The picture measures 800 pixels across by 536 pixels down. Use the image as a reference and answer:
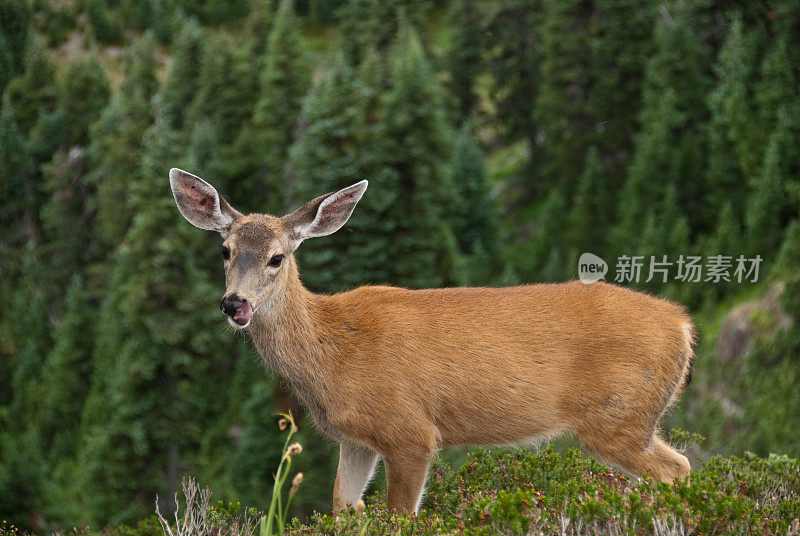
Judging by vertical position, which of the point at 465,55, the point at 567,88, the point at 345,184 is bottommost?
the point at 567,88

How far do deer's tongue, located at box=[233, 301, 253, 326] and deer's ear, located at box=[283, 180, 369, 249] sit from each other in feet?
3.01

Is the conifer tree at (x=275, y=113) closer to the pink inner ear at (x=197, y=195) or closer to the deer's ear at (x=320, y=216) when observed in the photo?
the pink inner ear at (x=197, y=195)

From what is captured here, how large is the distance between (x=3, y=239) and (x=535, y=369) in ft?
229

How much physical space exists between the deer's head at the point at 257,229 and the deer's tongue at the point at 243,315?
5 centimetres

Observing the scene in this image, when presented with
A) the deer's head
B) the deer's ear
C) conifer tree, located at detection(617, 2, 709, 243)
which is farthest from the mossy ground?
conifer tree, located at detection(617, 2, 709, 243)

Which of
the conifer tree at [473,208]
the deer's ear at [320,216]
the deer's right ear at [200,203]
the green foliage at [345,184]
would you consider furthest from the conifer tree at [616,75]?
the deer's right ear at [200,203]

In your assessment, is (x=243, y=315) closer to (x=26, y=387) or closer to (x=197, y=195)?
Result: (x=197, y=195)

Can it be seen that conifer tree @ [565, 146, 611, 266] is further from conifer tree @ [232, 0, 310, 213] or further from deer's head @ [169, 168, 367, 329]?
deer's head @ [169, 168, 367, 329]

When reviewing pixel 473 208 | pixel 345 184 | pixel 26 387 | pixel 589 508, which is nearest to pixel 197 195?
pixel 589 508

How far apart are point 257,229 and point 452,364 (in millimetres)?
2009

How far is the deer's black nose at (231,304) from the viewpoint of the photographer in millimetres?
7845

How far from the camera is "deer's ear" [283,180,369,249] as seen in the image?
8.62 m

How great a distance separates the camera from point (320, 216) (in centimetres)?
863

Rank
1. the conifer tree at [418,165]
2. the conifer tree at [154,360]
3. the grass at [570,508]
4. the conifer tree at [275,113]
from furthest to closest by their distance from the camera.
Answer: the conifer tree at [275,113] → the conifer tree at [418,165] → the conifer tree at [154,360] → the grass at [570,508]
